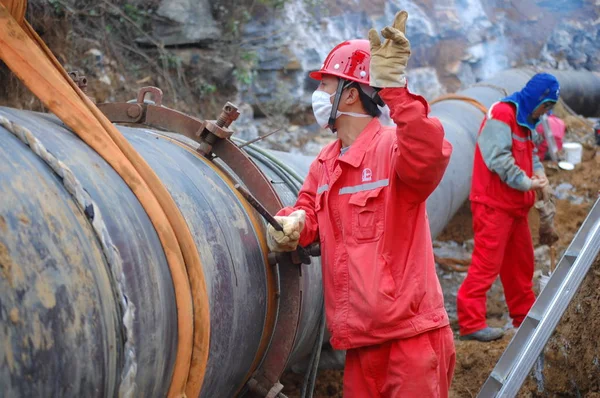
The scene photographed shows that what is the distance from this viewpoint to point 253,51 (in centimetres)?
740

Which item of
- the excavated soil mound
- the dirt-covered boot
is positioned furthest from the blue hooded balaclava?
the excavated soil mound

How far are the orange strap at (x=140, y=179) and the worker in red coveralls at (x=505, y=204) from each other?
2961mm

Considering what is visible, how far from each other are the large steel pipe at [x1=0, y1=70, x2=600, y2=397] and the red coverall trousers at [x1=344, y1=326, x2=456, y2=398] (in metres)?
0.30

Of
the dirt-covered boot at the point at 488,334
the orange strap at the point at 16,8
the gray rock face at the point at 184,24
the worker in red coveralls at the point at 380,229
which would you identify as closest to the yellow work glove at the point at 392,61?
the worker in red coveralls at the point at 380,229

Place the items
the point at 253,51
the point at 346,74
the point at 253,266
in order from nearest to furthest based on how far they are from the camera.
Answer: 1. the point at 253,266
2. the point at 346,74
3. the point at 253,51

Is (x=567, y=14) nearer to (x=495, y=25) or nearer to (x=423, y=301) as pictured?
(x=495, y=25)

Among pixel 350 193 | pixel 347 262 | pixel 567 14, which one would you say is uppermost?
pixel 350 193

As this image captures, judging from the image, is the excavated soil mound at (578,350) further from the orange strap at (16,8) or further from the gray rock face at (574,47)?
the gray rock face at (574,47)

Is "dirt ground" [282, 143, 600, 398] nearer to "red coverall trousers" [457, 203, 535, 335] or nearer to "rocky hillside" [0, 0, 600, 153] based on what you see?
"red coverall trousers" [457, 203, 535, 335]

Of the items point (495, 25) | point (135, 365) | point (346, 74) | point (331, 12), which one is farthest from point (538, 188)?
point (495, 25)

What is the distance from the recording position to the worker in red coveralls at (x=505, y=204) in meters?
4.41

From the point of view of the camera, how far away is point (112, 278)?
1588 millimetres

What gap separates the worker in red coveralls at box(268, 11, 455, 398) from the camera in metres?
2.20

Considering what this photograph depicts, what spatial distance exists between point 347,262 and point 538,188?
256 cm
